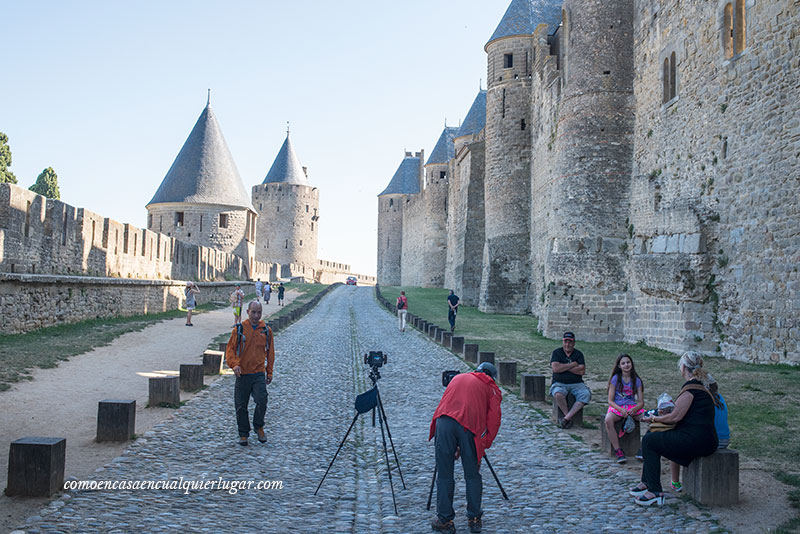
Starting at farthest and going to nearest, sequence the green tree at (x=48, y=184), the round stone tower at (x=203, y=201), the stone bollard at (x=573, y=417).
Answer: the green tree at (x=48, y=184) → the round stone tower at (x=203, y=201) → the stone bollard at (x=573, y=417)

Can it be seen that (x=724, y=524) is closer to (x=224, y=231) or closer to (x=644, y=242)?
(x=644, y=242)

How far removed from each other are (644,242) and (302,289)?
33261 millimetres

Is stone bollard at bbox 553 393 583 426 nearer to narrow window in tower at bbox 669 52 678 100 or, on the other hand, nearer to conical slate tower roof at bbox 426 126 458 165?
narrow window in tower at bbox 669 52 678 100

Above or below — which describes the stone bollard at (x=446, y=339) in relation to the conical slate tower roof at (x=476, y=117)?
below

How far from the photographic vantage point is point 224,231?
3972 centimetres

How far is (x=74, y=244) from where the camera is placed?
1633cm

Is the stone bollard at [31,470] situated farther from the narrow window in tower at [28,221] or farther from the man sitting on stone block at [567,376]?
the narrow window in tower at [28,221]

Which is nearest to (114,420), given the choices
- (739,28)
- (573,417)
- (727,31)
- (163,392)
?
(163,392)

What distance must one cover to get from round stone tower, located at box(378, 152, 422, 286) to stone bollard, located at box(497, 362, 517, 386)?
181ft

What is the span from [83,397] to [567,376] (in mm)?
5855

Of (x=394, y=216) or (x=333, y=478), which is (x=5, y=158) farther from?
(x=394, y=216)

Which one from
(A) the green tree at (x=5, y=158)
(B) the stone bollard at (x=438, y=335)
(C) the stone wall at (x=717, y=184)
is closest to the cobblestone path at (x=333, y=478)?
(C) the stone wall at (x=717, y=184)

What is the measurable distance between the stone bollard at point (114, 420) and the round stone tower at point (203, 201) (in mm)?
34272

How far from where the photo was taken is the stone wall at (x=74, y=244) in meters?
13.2
